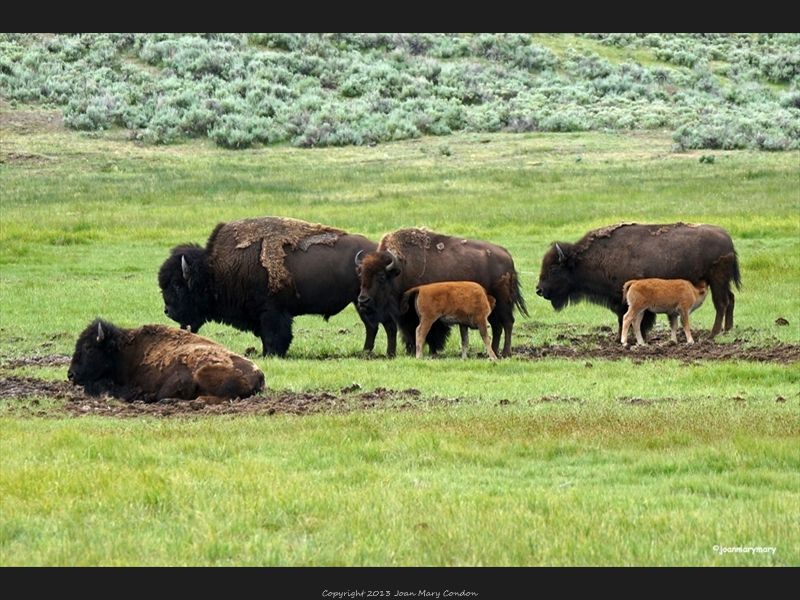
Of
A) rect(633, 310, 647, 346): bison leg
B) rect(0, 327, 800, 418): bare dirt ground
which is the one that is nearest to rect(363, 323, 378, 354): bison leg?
rect(0, 327, 800, 418): bare dirt ground

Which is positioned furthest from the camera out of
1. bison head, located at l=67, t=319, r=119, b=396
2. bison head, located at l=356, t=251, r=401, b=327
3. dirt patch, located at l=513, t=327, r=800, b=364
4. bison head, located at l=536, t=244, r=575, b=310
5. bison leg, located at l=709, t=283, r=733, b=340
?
bison head, located at l=536, t=244, r=575, b=310

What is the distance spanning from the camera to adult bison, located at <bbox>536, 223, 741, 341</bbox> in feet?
62.4

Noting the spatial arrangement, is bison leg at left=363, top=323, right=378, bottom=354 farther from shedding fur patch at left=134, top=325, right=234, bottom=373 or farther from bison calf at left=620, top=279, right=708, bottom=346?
shedding fur patch at left=134, top=325, right=234, bottom=373

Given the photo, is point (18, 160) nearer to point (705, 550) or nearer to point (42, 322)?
point (42, 322)

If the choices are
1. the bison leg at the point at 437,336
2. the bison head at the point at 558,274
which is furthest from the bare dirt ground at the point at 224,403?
the bison head at the point at 558,274

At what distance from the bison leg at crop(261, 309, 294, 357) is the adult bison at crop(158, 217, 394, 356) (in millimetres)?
14

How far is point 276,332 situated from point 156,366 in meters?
4.65

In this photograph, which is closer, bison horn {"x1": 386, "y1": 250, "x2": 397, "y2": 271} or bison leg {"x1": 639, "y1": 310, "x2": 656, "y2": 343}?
bison horn {"x1": 386, "y1": 250, "x2": 397, "y2": 271}

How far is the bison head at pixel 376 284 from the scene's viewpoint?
661 inches

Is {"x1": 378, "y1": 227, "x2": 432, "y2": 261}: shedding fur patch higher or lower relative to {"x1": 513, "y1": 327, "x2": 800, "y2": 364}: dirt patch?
higher

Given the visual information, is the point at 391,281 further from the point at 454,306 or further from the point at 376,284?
the point at 454,306

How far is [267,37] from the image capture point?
67.1m

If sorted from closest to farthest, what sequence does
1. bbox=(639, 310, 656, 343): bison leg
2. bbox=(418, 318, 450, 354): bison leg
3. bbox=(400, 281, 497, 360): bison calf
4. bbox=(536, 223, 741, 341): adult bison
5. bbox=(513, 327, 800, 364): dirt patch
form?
1. bbox=(513, 327, 800, 364): dirt patch
2. bbox=(400, 281, 497, 360): bison calf
3. bbox=(418, 318, 450, 354): bison leg
4. bbox=(639, 310, 656, 343): bison leg
5. bbox=(536, 223, 741, 341): adult bison

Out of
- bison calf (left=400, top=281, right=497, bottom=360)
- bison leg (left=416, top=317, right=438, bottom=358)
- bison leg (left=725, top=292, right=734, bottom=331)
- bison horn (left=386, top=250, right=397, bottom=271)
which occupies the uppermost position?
bison horn (left=386, top=250, right=397, bottom=271)
